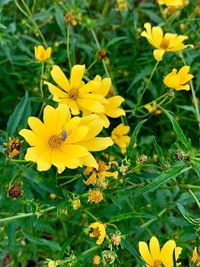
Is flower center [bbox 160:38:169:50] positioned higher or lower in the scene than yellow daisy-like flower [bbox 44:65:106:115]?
higher

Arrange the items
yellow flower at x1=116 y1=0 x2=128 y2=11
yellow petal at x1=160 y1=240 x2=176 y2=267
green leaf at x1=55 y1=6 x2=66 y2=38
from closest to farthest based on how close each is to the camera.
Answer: yellow petal at x1=160 y1=240 x2=176 y2=267, green leaf at x1=55 y1=6 x2=66 y2=38, yellow flower at x1=116 y1=0 x2=128 y2=11

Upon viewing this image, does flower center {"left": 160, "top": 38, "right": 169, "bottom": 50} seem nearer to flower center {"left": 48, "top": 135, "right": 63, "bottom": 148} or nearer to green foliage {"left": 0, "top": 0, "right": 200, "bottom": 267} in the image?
green foliage {"left": 0, "top": 0, "right": 200, "bottom": 267}

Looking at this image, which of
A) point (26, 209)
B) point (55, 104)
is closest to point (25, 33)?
point (55, 104)

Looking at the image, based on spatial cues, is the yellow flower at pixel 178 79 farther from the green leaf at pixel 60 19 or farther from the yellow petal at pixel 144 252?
the green leaf at pixel 60 19

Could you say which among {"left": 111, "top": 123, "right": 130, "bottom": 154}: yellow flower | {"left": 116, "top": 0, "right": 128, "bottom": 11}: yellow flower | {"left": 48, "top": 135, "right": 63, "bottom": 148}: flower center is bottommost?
{"left": 111, "top": 123, "right": 130, "bottom": 154}: yellow flower

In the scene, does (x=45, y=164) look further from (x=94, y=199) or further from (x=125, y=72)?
(x=125, y=72)

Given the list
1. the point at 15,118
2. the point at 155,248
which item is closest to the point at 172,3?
the point at 15,118

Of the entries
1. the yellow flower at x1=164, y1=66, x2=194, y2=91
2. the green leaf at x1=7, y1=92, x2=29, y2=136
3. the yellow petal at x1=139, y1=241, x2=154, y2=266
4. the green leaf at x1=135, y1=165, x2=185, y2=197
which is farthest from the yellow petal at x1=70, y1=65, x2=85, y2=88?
the yellow petal at x1=139, y1=241, x2=154, y2=266

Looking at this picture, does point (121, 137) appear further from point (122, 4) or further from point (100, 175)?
point (122, 4)
